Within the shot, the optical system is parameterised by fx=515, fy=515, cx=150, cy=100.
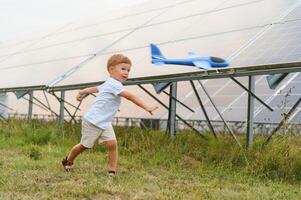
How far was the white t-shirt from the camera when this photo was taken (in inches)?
217

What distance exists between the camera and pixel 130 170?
19.3ft

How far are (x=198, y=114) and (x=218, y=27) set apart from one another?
1.56 m

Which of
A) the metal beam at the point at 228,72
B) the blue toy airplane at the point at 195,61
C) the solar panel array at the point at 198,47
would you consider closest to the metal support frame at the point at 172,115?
the solar panel array at the point at 198,47

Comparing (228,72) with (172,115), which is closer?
(228,72)

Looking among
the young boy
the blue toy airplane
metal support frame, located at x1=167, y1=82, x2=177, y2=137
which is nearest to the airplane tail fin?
the blue toy airplane

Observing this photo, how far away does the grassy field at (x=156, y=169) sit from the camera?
4.48 m

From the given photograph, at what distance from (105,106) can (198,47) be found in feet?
10.8

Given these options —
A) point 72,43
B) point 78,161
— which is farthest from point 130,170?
point 72,43

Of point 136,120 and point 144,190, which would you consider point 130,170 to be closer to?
point 144,190

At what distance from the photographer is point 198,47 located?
8422 millimetres

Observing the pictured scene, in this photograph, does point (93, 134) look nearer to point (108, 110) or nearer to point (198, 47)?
point (108, 110)

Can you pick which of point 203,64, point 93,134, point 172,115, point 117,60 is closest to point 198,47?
point 172,115

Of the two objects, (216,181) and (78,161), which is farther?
(78,161)

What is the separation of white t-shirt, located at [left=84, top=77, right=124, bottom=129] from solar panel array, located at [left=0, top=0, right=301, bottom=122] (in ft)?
5.43
